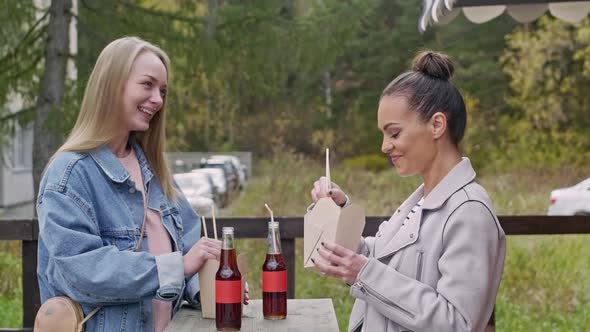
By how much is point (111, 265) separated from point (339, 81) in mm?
27798

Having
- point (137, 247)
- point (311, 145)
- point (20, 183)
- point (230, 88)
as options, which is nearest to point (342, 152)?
point (311, 145)

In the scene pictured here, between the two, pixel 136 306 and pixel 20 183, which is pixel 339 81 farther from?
pixel 136 306

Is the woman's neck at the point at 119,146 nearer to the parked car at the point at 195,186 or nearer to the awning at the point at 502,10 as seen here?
the awning at the point at 502,10

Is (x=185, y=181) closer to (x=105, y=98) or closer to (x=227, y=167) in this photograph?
(x=227, y=167)

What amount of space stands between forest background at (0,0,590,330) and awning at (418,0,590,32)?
A: 1472mm

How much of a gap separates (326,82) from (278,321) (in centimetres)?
2798

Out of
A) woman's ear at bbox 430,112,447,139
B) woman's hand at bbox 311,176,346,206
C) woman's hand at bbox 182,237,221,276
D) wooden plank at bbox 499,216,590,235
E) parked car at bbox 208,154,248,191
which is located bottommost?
parked car at bbox 208,154,248,191

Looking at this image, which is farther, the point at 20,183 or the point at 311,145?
the point at 311,145

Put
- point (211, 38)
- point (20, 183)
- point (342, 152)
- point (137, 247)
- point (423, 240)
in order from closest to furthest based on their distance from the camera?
point (423, 240) → point (137, 247) → point (211, 38) → point (20, 183) → point (342, 152)

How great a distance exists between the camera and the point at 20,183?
2222cm

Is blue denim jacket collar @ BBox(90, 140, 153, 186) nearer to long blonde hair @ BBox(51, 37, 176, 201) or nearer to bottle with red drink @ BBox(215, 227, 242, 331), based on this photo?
long blonde hair @ BBox(51, 37, 176, 201)

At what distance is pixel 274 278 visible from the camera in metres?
2.48

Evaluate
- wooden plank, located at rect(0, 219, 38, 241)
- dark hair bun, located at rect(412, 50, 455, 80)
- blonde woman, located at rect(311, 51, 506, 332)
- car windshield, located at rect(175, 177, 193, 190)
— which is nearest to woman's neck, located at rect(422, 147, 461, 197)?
blonde woman, located at rect(311, 51, 506, 332)

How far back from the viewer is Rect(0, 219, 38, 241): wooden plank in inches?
162
